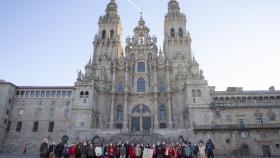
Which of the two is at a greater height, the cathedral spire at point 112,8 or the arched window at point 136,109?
the cathedral spire at point 112,8

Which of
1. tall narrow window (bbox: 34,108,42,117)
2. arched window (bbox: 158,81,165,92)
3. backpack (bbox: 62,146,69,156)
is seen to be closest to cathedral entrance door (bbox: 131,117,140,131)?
arched window (bbox: 158,81,165,92)

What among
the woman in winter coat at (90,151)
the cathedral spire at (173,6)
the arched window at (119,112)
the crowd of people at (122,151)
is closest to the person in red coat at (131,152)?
the crowd of people at (122,151)

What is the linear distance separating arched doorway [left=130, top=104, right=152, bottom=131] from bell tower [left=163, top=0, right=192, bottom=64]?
42.4 ft

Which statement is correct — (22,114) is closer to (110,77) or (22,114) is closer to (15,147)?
(15,147)

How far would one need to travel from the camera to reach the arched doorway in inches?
1937

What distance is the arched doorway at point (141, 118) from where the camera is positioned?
49.2 meters

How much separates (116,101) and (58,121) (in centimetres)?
1235

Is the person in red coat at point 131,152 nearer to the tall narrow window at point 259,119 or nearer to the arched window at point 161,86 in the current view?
the tall narrow window at point 259,119

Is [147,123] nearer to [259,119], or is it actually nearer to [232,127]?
[232,127]

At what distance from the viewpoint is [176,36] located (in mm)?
56531

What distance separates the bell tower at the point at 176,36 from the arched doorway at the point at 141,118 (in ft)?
42.4

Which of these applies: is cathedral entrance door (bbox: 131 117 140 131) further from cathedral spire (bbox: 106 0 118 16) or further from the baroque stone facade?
cathedral spire (bbox: 106 0 118 16)

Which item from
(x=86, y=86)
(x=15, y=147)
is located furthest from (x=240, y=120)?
(x=15, y=147)

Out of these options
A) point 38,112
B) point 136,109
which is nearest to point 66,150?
point 38,112
